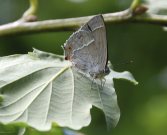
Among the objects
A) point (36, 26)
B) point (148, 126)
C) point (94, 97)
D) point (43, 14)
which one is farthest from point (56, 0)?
point (94, 97)

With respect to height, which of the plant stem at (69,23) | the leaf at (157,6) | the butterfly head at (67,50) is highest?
the plant stem at (69,23)

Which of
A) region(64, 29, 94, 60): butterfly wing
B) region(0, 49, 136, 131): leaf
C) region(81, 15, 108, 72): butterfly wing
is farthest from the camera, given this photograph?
region(64, 29, 94, 60): butterfly wing

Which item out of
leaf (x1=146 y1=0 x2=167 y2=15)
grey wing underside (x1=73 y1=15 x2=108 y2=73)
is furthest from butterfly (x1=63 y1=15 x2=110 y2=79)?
leaf (x1=146 y1=0 x2=167 y2=15)

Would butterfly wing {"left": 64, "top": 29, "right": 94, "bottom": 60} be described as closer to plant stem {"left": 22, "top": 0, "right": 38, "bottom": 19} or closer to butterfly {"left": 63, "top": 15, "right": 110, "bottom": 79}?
butterfly {"left": 63, "top": 15, "right": 110, "bottom": 79}

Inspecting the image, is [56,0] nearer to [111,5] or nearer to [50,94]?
[111,5]

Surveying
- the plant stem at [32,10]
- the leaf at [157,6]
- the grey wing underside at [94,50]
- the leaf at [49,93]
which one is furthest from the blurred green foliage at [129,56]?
the leaf at [49,93]

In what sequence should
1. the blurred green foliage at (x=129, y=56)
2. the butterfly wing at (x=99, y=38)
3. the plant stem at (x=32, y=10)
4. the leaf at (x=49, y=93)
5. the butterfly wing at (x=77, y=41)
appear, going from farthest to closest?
the blurred green foliage at (x=129, y=56) < the plant stem at (x=32, y=10) < the butterfly wing at (x=77, y=41) < the butterfly wing at (x=99, y=38) < the leaf at (x=49, y=93)

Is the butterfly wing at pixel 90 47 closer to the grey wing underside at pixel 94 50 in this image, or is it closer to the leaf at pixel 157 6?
the grey wing underside at pixel 94 50

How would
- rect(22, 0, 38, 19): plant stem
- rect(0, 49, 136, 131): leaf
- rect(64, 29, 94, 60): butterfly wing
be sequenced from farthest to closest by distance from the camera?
rect(22, 0, 38, 19): plant stem → rect(64, 29, 94, 60): butterfly wing → rect(0, 49, 136, 131): leaf
